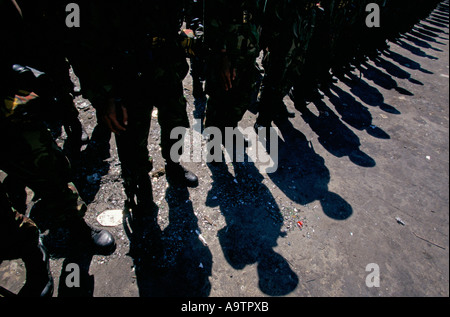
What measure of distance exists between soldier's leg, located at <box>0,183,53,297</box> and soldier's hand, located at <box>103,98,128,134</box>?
779 mm

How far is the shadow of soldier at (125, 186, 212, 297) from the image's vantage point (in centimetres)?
185

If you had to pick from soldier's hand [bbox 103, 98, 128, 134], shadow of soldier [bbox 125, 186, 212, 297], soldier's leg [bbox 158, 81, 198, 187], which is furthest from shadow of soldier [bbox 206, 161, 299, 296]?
soldier's hand [bbox 103, 98, 128, 134]

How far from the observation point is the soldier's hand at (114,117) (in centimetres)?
154

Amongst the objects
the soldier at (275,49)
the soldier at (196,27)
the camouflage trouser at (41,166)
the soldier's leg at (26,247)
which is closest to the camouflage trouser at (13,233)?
the soldier's leg at (26,247)

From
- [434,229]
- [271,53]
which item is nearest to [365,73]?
[271,53]

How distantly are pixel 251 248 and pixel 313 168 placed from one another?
1.58 metres

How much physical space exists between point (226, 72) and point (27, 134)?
65.2 inches

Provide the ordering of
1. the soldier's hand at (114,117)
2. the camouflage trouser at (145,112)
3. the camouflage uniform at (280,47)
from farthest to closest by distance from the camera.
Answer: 1. the camouflage uniform at (280,47)
2. the camouflage trouser at (145,112)
3. the soldier's hand at (114,117)

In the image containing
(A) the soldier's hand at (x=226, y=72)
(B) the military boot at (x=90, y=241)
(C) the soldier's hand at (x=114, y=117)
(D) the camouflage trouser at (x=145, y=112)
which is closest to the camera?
(C) the soldier's hand at (x=114, y=117)

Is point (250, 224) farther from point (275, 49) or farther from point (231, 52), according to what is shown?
point (275, 49)

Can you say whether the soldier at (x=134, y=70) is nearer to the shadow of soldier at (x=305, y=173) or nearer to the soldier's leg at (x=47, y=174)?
the soldier's leg at (x=47, y=174)
